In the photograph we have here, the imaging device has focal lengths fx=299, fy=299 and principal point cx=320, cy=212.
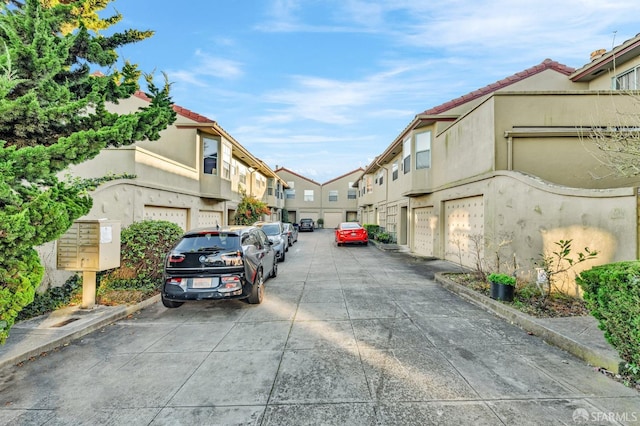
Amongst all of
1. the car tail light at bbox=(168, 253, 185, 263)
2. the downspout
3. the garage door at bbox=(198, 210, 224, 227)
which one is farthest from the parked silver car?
the downspout

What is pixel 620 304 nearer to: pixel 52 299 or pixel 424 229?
pixel 52 299

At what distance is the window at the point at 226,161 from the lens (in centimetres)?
1623

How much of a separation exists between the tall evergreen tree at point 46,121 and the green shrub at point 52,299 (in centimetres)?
234

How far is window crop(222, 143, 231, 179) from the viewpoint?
1623 cm

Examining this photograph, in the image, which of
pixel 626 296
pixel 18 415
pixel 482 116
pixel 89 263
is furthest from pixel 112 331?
pixel 482 116

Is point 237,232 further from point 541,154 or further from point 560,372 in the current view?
point 541,154

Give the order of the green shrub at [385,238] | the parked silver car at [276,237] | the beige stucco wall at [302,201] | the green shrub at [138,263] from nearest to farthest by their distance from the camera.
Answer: the green shrub at [138,263] < the parked silver car at [276,237] < the green shrub at [385,238] < the beige stucco wall at [302,201]

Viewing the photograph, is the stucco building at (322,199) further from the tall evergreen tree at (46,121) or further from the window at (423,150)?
the tall evergreen tree at (46,121)

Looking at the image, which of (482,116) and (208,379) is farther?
(482,116)

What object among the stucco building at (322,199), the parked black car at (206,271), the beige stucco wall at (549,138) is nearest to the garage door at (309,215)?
the stucco building at (322,199)

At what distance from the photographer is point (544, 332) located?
4.62m

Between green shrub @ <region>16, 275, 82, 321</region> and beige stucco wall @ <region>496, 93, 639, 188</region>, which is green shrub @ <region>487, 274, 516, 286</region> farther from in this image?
green shrub @ <region>16, 275, 82, 321</region>

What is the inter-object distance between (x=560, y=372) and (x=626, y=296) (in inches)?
45.8

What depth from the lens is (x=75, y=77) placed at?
6121 mm
